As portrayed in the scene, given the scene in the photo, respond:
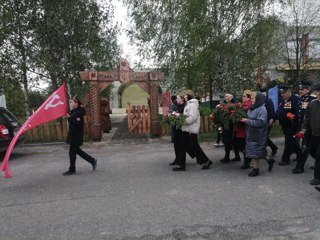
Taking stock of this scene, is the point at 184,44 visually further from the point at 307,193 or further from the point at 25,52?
the point at 307,193

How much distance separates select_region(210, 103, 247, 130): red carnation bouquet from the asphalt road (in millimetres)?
981

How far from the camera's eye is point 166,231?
3.80 metres

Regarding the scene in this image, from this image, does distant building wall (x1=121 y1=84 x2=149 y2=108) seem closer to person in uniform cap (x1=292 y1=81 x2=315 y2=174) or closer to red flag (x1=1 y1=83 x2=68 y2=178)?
red flag (x1=1 y1=83 x2=68 y2=178)

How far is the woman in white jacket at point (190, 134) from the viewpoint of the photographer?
6.54 meters

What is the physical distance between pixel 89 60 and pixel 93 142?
3693mm

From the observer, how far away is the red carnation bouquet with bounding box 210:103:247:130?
6.59 meters

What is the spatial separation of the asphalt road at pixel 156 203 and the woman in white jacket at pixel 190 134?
0.24m

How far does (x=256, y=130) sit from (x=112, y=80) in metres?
6.77

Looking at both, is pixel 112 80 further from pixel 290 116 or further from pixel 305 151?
pixel 305 151

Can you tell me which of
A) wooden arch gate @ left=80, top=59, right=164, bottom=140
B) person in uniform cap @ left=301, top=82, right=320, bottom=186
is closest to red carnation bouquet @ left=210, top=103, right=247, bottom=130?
person in uniform cap @ left=301, top=82, right=320, bottom=186

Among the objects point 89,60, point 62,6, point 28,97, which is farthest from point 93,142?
point 62,6

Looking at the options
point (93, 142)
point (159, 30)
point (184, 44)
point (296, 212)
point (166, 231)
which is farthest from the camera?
point (159, 30)

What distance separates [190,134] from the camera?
22.0 ft

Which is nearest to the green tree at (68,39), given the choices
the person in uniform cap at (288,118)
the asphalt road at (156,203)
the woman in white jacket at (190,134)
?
the asphalt road at (156,203)
